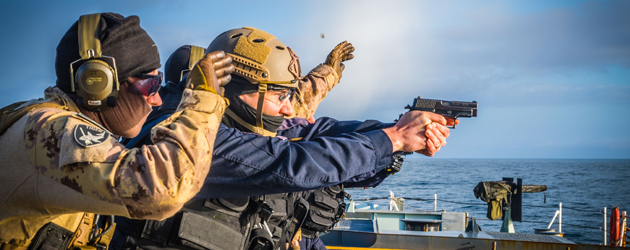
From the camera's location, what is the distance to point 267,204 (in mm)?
3213

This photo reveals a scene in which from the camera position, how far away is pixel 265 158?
2.60 m

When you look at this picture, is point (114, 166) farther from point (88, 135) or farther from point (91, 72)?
point (91, 72)

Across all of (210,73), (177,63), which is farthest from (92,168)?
(177,63)

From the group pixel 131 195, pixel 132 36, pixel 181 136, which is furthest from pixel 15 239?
pixel 132 36

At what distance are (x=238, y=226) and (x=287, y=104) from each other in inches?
42.1

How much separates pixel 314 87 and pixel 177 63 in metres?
3.03

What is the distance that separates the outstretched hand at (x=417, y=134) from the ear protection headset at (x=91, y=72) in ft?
5.57

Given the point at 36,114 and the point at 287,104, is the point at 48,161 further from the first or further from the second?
the point at 287,104

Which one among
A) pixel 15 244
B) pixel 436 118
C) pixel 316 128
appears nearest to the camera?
pixel 15 244

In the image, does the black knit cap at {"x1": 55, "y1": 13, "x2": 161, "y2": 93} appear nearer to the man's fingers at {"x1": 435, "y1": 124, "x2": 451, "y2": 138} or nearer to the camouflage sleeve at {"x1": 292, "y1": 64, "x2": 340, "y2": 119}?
the man's fingers at {"x1": 435, "y1": 124, "x2": 451, "y2": 138}

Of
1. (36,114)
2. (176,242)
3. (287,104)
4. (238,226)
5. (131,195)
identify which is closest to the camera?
(131,195)

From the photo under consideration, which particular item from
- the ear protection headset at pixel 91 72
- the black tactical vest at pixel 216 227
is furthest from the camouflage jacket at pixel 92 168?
the black tactical vest at pixel 216 227

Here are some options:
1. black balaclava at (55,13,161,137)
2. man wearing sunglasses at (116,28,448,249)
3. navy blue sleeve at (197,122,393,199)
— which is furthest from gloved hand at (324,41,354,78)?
black balaclava at (55,13,161,137)

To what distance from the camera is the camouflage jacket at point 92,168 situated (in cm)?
178
